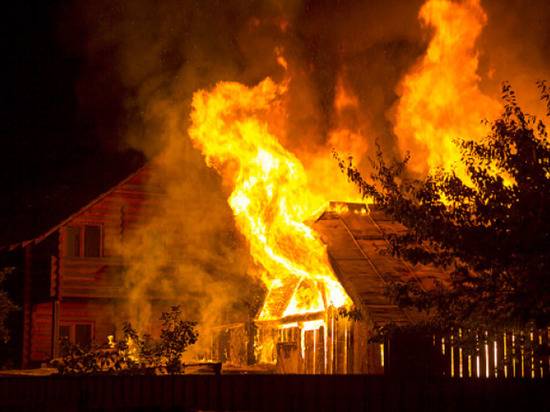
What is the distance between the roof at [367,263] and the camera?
40.2 feet

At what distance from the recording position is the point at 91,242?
28547 mm

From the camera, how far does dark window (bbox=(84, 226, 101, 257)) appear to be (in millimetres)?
28469

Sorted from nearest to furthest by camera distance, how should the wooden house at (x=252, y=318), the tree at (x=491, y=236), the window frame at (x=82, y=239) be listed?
1. the tree at (x=491, y=236)
2. the wooden house at (x=252, y=318)
3. the window frame at (x=82, y=239)

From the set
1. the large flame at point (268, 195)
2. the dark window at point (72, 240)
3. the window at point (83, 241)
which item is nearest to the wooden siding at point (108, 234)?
the window at point (83, 241)

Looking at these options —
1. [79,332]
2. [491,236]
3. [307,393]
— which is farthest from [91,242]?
[491,236]

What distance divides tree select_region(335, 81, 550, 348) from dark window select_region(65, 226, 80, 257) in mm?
19795

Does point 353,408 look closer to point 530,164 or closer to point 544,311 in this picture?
point 544,311

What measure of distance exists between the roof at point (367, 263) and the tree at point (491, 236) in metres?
1.30

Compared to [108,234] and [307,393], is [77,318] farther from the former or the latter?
[307,393]

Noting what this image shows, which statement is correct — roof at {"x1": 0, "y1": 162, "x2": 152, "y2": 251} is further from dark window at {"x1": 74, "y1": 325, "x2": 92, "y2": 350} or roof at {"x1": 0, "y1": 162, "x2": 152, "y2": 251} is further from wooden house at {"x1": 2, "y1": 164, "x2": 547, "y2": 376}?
dark window at {"x1": 74, "y1": 325, "x2": 92, "y2": 350}

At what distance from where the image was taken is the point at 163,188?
30.1 metres

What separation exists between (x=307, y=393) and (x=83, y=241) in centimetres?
2054

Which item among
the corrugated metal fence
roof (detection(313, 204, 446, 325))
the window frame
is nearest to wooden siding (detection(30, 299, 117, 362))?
the window frame

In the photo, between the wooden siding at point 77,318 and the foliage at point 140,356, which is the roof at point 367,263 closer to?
the foliage at point 140,356
